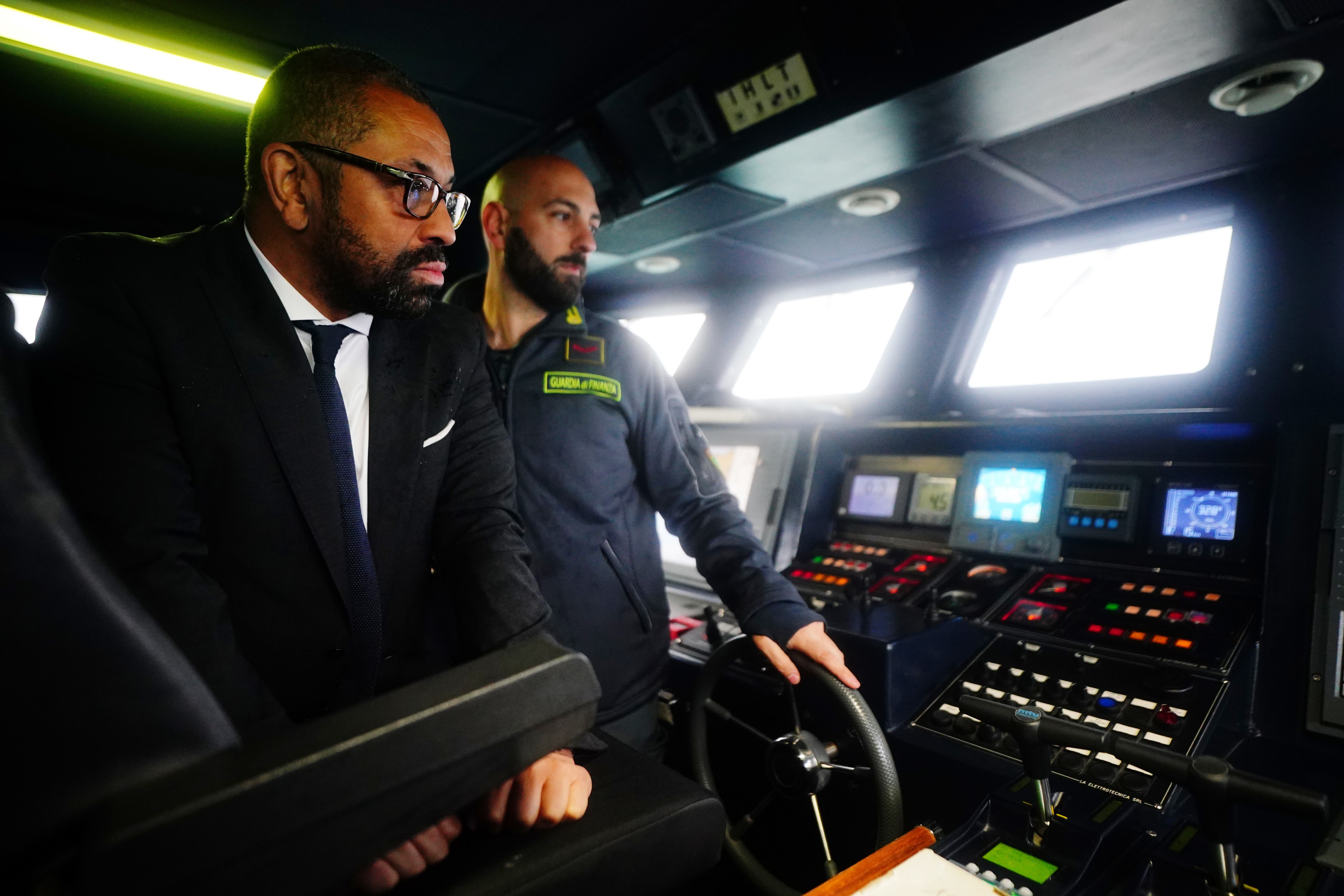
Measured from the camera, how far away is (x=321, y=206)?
3.80ft

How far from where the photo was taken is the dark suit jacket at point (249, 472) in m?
0.89

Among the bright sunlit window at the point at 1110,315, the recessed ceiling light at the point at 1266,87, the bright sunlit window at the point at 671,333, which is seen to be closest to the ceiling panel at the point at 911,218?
the bright sunlit window at the point at 1110,315

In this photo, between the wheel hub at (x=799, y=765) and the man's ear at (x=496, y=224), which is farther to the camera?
the man's ear at (x=496, y=224)

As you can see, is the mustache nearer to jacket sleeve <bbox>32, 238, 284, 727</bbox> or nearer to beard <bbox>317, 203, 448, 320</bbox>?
beard <bbox>317, 203, 448, 320</bbox>

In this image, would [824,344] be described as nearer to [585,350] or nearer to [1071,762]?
[585,350]

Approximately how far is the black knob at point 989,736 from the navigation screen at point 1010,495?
748 mm

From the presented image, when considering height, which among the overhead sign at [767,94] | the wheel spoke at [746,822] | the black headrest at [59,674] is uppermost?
the overhead sign at [767,94]

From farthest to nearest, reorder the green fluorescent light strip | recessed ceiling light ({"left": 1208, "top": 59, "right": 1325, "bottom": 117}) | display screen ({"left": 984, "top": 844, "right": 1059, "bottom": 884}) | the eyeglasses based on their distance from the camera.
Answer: the green fluorescent light strip → recessed ceiling light ({"left": 1208, "top": 59, "right": 1325, "bottom": 117}) → the eyeglasses → display screen ({"left": 984, "top": 844, "right": 1059, "bottom": 884})

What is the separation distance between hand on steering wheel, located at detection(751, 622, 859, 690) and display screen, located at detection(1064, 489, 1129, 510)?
0.90 metres

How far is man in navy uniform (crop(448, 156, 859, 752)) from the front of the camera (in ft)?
5.61

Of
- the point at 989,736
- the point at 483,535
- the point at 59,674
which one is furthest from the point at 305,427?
the point at 989,736

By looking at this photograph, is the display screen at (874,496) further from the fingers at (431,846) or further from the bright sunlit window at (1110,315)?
the fingers at (431,846)

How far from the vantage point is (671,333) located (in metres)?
3.66

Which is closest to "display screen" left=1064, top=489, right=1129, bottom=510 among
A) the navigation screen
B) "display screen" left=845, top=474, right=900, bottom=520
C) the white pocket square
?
the navigation screen
